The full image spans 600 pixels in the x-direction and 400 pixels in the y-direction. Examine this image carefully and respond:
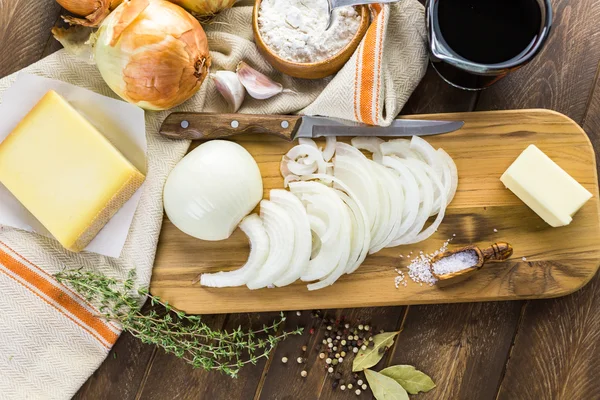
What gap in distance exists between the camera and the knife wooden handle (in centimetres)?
133

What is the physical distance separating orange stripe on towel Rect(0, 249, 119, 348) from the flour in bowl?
31.2 inches

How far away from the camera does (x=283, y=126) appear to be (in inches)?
52.6

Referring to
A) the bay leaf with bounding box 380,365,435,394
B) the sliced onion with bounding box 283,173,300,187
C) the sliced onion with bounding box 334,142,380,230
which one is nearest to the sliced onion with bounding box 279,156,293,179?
the sliced onion with bounding box 283,173,300,187

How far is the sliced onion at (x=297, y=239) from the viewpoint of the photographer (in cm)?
130

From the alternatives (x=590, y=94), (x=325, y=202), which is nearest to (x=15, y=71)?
(x=325, y=202)

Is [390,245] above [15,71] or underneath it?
underneath

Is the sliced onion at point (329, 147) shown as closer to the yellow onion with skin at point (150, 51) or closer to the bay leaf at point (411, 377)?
the yellow onion with skin at point (150, 51)

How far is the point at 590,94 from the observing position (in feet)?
4.66

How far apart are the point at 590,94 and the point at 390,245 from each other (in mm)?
652

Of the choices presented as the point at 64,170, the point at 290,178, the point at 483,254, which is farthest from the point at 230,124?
the point at 483,254

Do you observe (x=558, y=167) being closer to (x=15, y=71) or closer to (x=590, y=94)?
(x=590, y=94)

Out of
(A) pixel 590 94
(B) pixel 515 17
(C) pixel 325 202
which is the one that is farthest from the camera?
(A) pixel 590 94

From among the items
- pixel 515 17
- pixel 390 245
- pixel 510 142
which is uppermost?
pixel 515 17

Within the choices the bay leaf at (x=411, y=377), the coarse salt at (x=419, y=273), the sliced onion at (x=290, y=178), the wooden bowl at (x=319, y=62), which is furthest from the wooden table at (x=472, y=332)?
the sliced onion at (x=290, y=178)
